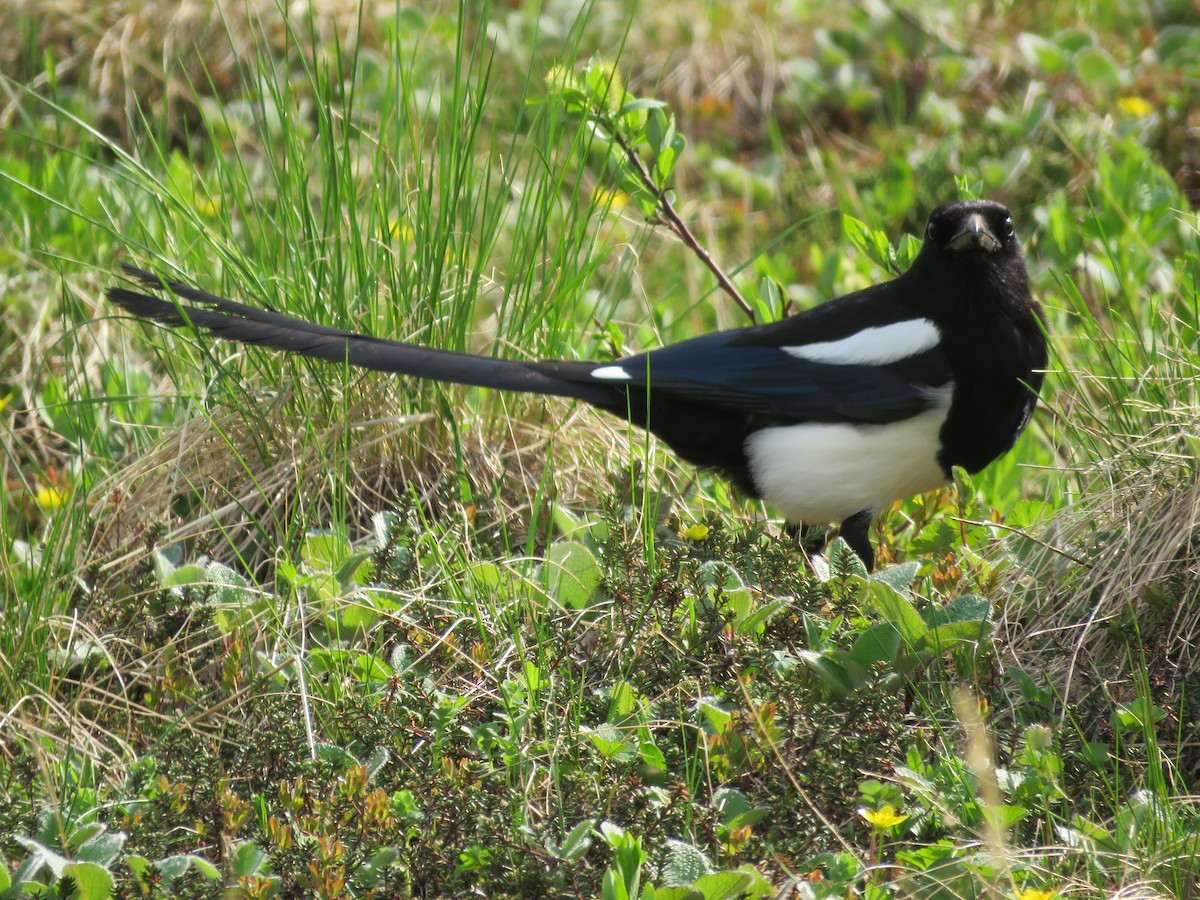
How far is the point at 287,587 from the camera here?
2.73m

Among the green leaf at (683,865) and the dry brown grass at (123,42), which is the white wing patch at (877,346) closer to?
the green leaf at (683,865)

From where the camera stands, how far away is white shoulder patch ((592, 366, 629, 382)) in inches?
119

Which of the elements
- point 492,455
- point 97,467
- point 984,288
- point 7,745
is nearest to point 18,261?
point 97,467

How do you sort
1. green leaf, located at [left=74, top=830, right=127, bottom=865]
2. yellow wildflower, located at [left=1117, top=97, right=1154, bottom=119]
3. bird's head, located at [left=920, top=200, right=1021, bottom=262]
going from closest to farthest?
1. green leaf, located at [left=74, top=830, right=127, bottom=865]
2. bird's head, located at [left=920, top=200, right=1021, bottom=262]
3. yellow wildflower, located at [left=1117, top=97, right=1154, bottom=119]

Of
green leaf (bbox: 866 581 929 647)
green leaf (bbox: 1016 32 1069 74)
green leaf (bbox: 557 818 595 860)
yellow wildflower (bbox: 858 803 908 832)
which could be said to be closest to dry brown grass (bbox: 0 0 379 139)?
green leaf (bbox: 1016 32 1069 74)

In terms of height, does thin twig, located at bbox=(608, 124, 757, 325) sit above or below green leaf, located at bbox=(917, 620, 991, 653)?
above

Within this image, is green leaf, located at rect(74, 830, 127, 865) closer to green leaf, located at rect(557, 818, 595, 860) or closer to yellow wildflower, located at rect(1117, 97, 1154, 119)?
green leaf, located at rect(557, 818, 595, 860)

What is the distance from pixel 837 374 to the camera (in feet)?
10.3

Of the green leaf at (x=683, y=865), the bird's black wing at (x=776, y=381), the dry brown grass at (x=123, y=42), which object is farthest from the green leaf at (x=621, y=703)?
the dry brown grass at (x=123, y=42)

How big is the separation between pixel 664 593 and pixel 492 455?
75 cm

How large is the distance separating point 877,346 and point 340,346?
3.67ft

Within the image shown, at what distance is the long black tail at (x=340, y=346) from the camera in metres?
2.90

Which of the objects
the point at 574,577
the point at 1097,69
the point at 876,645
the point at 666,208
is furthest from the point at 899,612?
the point at 1097,69

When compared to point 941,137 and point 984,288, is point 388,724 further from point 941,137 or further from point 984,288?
point 941,137
